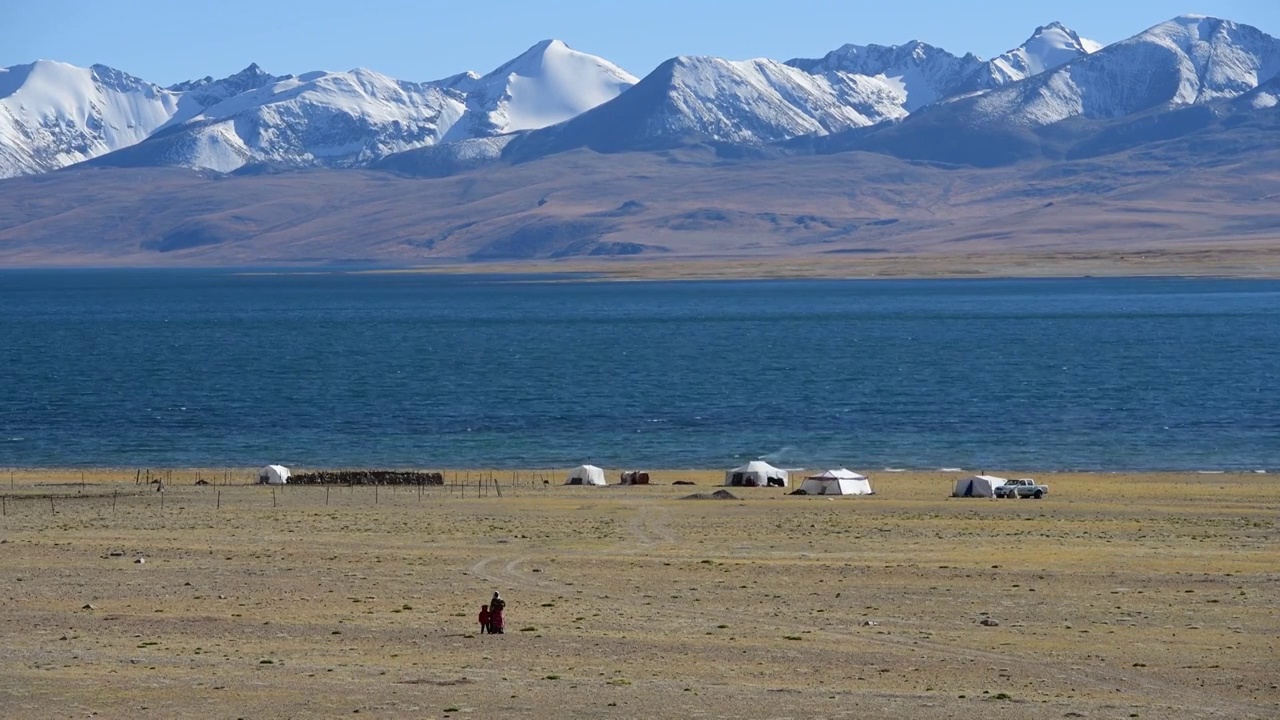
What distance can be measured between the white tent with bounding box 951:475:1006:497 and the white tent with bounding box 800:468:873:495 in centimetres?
251

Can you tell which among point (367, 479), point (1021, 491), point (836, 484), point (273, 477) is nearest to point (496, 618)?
point (836, 484)

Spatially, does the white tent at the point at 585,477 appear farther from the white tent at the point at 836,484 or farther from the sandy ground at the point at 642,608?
the white tent at the point at 836,484

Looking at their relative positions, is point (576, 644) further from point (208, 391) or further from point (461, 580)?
point (208, 391)

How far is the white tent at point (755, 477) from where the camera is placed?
5459 cm

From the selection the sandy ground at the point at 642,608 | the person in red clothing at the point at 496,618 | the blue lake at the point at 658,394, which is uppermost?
the person in red clothing at the point at 496,618

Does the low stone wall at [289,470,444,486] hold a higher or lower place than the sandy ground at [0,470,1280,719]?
lower

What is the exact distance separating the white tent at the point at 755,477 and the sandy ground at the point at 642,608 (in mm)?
5065

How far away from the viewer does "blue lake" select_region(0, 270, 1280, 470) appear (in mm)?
66250

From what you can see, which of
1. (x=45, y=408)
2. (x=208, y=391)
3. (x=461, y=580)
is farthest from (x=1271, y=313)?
(x=461, y=580)

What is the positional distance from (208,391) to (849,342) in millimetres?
50850

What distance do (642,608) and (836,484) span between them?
70.5 ft

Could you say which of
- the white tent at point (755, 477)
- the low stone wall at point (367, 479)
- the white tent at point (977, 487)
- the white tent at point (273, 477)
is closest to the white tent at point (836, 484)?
the white tent at point (755, 477)

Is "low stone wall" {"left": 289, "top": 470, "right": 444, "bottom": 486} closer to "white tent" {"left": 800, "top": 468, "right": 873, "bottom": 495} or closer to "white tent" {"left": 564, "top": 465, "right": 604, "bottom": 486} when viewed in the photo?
"white tent" {"left": 564, "top": 465, "right": 604, "bottom": 486}

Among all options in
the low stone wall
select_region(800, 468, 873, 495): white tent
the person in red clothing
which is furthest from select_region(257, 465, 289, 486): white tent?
the person in red clothing
